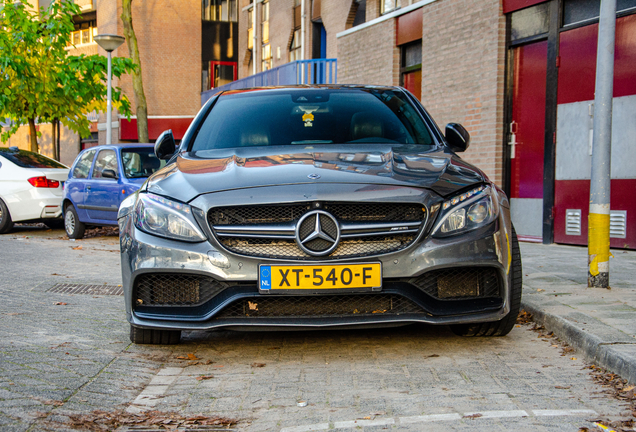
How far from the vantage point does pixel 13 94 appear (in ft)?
65.3

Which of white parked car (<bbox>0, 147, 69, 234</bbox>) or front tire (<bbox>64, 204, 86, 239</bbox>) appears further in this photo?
white parked car (<bbox>0, 147, 69, 234</bbox>)

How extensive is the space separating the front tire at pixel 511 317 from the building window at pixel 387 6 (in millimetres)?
11329

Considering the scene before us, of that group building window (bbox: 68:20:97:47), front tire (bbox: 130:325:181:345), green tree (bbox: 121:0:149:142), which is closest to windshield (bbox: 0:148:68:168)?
green tree (bbox: 121:0:149:142)

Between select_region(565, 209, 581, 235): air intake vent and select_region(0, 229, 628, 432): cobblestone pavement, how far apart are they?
524cm

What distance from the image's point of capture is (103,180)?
1222cm

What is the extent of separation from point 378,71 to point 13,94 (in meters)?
10.5

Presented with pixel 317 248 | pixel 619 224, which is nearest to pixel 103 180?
pixel 619 224

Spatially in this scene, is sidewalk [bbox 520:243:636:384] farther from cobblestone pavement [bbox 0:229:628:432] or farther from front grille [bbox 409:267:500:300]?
front grille [bbox 409:267:500:300]

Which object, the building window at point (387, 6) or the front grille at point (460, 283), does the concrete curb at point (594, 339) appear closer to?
the front grille at point (460, 283)

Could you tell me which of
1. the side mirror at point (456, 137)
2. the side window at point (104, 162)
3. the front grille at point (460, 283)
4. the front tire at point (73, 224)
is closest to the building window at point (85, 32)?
the front tire at point (73, 224)

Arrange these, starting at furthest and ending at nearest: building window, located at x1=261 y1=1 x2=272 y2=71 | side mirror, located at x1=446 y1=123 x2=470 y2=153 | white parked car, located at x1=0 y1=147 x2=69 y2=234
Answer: building window, located at x1=261 y1=1 x2=272 y2=71 → white parked car, located at x1=0 y1=147 x2=69 y2=234 → side mirror, located at x1=446 y1=123 x2=470 y2=153

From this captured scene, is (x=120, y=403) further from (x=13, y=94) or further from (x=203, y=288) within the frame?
(x=13, y=94)

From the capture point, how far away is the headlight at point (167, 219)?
156 inches

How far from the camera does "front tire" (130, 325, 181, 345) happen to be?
4445mm
